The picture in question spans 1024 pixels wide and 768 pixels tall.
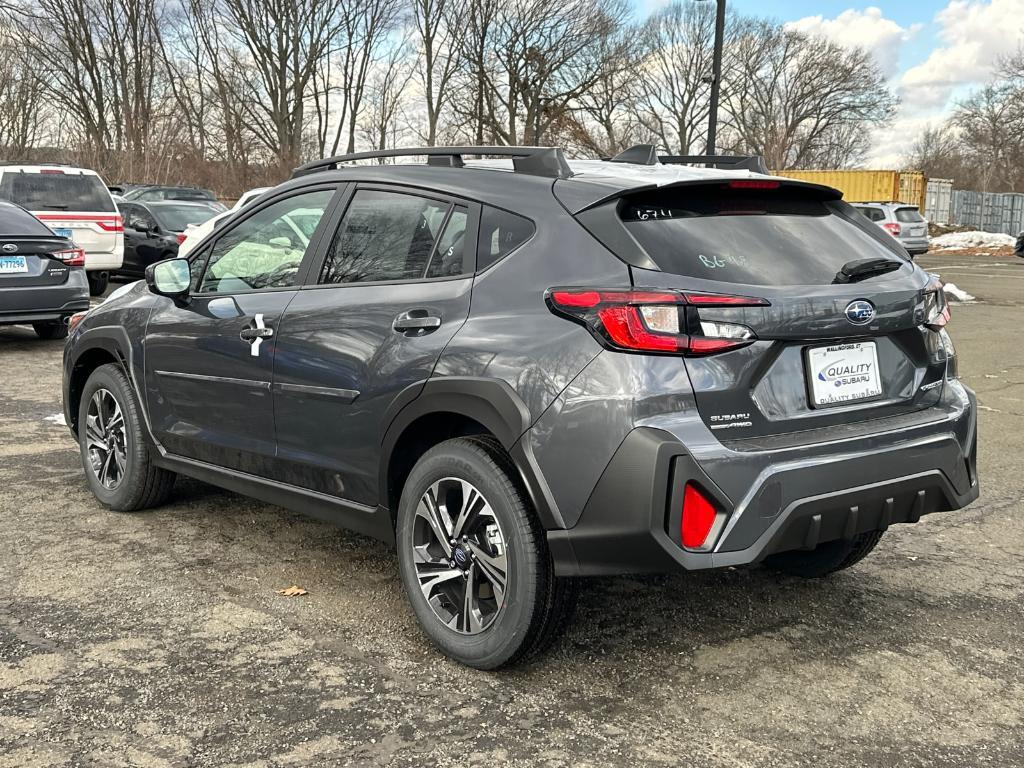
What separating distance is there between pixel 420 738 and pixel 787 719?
3.41ft

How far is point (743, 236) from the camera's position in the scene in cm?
322

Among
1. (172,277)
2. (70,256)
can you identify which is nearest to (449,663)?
(172,277)

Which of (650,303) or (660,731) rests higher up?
(650,303)

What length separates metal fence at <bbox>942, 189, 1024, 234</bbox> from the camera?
44.2 meters

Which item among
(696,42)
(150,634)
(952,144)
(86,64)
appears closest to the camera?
(150,634)

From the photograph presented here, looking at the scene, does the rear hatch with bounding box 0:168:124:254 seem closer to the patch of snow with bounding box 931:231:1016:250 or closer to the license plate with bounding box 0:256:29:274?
the license plate with bounding box 0:256:29:274

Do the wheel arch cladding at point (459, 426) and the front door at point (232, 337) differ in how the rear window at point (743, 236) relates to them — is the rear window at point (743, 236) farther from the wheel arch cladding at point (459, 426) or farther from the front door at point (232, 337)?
the front door at point (232, 337)

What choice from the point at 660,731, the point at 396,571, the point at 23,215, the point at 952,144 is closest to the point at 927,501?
the point at 660,731

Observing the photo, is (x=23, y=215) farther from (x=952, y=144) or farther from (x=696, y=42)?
(x=952, y=144)

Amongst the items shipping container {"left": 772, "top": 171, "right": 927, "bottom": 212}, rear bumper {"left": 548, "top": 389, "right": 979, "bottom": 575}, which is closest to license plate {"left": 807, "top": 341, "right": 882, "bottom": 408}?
rear bumper {"left": 548, "top": 389, "right": 979, "bottom": 575}

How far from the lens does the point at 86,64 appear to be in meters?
45.4

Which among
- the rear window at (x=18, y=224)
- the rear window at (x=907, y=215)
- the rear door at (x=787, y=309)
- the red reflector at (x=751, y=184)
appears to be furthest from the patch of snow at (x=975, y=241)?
the red reflector at (x=751, y=184)

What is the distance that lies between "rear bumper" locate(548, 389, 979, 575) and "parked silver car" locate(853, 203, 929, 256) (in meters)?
27.6

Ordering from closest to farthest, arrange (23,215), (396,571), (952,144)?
(396,571)
(23,215)
(952,144)
